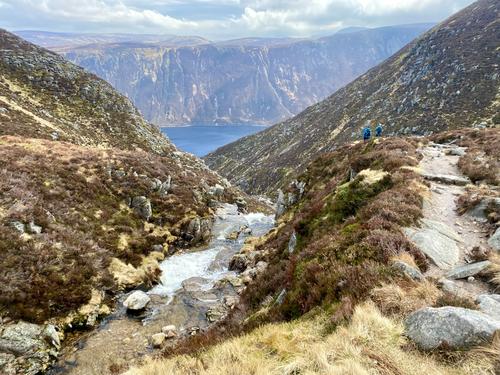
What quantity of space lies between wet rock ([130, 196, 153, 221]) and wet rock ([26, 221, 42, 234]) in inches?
414

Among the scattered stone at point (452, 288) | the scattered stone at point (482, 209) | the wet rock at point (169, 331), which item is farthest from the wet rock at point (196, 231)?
the scattered stone at point (452, 288)

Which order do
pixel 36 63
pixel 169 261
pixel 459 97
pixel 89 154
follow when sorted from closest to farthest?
pixel 169 261 < pixel 89 154 < pixel 36 63 < pixel 459 97

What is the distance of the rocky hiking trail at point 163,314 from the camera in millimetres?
14242

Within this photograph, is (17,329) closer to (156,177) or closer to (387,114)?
(156,177)

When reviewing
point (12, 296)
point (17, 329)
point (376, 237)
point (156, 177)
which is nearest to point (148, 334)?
point (17, 329)

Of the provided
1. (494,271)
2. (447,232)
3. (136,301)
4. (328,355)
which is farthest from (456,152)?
(328,355)

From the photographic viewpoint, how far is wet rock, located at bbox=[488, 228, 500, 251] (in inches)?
420

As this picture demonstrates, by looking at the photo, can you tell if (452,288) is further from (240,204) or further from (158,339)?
(240,204)

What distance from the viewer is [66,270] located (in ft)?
61.9

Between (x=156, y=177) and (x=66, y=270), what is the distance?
18982 millimetres

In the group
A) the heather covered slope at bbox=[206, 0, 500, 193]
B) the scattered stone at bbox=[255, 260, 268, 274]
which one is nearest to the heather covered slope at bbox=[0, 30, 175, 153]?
the scattered stone at bbox=[255, 260, 268, 274]

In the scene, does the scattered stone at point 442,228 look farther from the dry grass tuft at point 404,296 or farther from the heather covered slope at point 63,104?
the heather covered slope at point 63,104

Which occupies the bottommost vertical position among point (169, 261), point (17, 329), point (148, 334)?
point (169, 261)

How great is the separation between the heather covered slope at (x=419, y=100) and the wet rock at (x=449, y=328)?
95207mm
